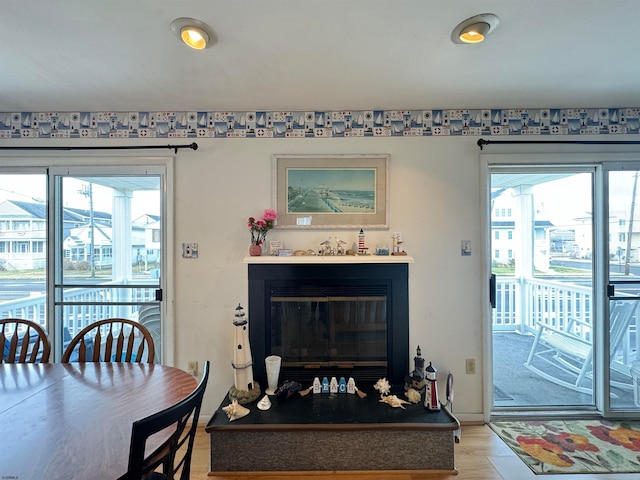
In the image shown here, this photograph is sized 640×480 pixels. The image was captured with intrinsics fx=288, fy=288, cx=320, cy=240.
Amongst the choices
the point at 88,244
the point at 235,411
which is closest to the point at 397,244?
the point at 235,411

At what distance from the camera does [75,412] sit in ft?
3.79

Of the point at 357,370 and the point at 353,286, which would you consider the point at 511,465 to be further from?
the point at 353,286

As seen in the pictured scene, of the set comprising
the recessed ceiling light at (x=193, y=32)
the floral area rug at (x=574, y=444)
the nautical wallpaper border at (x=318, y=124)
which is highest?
the recessed ceiling light at (x=193, y=32)

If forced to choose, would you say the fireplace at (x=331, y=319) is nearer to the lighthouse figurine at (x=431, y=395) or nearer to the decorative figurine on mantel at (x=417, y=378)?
the decorative figurine on mantel at (x=417, y=378)

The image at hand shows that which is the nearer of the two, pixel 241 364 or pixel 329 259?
pixel 241 364

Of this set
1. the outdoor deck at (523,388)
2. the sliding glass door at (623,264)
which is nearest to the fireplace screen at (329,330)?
the outdoor deck at (523,388)

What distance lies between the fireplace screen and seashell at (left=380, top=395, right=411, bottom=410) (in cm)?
32

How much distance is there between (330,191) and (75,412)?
195 centimetres

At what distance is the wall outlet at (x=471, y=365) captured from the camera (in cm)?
235

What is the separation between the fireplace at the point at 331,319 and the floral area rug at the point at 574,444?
90cm

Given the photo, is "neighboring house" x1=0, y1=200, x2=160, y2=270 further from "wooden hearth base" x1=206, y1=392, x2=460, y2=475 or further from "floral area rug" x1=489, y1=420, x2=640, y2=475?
"floral area rug" x1=489, y1=420, x2=640, y2=475

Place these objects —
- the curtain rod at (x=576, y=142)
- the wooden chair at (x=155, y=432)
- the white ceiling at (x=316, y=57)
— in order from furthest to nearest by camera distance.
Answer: the curtain rod at (x=576, y=142) < the white ceiling at (x=316, y=57) < the wooden chair at (x=155, y=432)

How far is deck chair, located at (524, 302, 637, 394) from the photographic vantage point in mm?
2402

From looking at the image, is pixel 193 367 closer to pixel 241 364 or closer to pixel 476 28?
pixel 241 364
